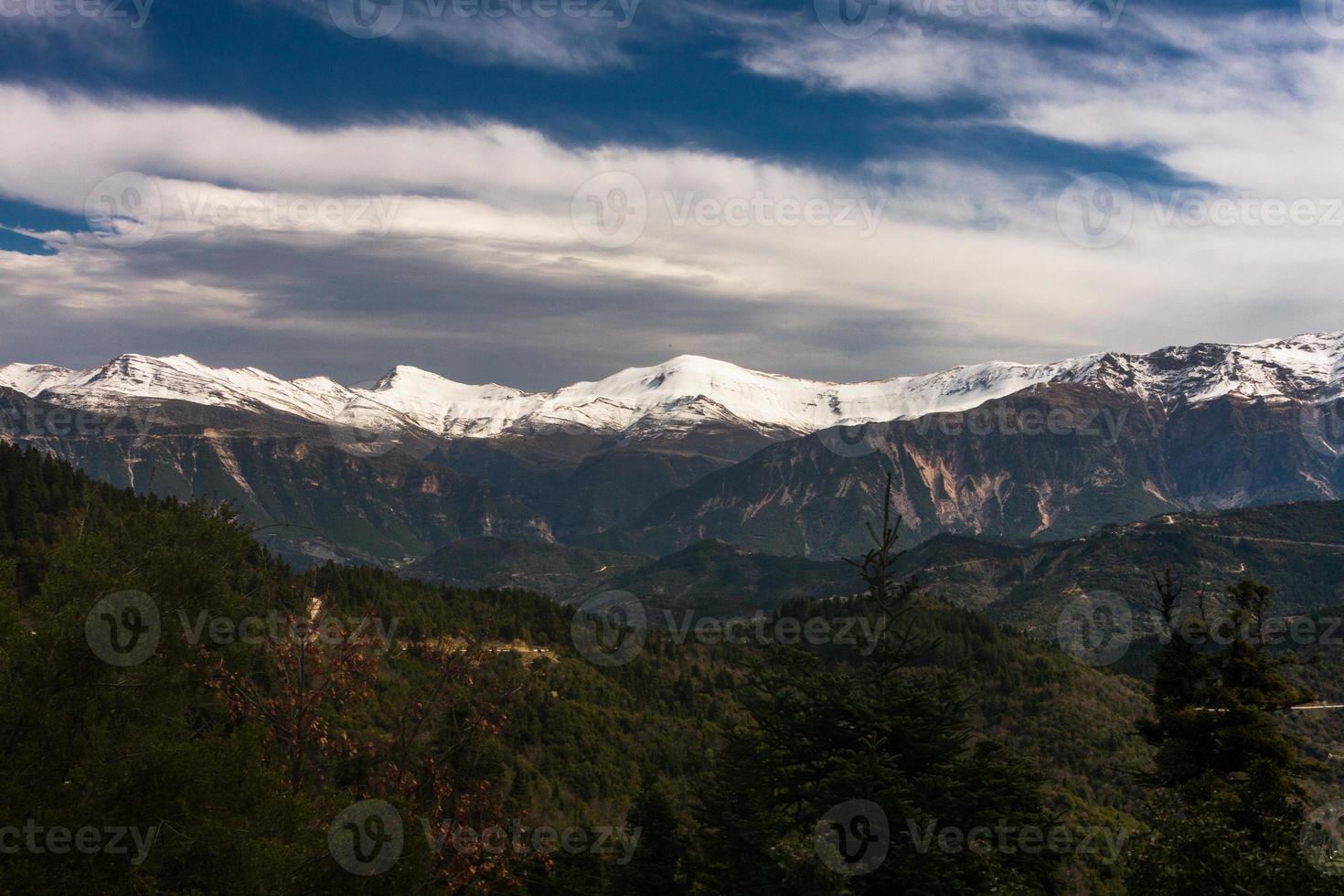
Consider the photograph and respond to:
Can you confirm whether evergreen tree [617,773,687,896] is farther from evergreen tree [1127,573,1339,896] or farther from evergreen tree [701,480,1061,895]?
evergreen tree [1127,573,1339,896]

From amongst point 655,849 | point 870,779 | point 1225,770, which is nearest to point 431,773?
point 870,779

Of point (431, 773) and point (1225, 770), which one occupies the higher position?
point (431, 773)

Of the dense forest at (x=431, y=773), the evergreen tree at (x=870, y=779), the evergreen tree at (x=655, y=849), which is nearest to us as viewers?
the dense forest at (x=431, y=773)

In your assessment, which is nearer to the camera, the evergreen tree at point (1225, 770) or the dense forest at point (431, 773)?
the evergreen tree at point (1225, 770)

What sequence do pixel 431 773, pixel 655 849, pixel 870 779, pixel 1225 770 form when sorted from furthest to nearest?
pixel 655 849, pixel 1225 770, pixel 431 773, pixel 870 779

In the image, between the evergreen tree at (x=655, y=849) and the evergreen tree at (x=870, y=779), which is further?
the evergreen tree at (x=655, y=849)

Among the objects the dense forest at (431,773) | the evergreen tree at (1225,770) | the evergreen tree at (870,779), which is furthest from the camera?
the evergreen tree at (870,779)

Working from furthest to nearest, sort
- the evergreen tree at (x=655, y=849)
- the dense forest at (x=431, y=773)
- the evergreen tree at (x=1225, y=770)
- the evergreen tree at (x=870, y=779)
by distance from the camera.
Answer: the evergreen tree at (x=655, y=849) < the evergreen tree at (x=870, y=779) < the dense forest at (x=431, y=773) < the evergreen tree at (x=1225, y=770)

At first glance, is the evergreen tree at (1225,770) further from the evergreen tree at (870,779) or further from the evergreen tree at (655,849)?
the evergreen tree at (655,849)

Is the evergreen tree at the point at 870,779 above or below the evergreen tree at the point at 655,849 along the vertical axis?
above

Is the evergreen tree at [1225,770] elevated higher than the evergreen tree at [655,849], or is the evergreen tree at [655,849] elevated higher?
the evergreen tree at [1225,770]

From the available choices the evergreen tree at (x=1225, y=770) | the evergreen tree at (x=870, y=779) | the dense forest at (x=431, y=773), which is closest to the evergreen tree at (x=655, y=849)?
the dense forest at (x=431, y=773)

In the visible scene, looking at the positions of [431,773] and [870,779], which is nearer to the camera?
[870,779]

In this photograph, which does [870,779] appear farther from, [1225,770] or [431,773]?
[1225,770]
